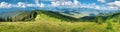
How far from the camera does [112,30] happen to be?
385 ft

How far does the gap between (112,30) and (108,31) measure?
3.50m

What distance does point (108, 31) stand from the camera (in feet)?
396

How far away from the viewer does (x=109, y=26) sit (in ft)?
384

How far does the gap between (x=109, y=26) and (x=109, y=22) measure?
239cm

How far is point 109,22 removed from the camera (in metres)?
115

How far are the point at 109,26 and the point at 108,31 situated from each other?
4.28m

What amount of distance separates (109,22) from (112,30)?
13.3 ft

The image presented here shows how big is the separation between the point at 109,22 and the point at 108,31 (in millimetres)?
6630
